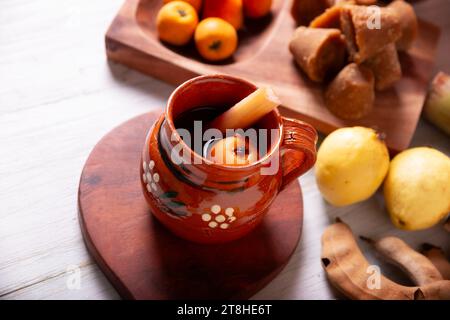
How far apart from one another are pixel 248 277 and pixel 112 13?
1.57 ft

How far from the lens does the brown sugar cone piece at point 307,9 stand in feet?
2.72

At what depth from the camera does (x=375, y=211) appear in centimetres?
74

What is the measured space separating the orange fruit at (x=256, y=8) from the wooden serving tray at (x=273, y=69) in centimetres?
3

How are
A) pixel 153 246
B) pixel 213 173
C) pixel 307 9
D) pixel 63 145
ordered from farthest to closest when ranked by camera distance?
pixel 307 9 < pixel 63 145 < pixel 153 246 < pixel 213 173

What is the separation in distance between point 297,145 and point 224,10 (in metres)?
0.34

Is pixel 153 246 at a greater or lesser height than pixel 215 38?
lesser

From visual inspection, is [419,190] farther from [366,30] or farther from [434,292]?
[366,30]

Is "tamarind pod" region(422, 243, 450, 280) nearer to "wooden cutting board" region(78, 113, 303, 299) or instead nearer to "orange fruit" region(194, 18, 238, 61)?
"wooden cutting board" region(78, 113, 303, 299)

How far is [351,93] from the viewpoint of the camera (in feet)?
2.45

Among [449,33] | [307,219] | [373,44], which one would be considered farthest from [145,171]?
[449,33]

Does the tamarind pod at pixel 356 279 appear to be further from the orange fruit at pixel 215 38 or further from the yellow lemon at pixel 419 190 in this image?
the orange fruit at pixel 215 38

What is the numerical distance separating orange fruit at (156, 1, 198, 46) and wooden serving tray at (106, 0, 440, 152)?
0.8 inches

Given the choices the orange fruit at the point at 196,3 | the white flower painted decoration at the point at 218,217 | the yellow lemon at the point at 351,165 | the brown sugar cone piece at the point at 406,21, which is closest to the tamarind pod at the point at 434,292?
the yellow lemon at the point at 351,165

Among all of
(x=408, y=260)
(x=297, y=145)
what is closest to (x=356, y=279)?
(x=408, y=260)
